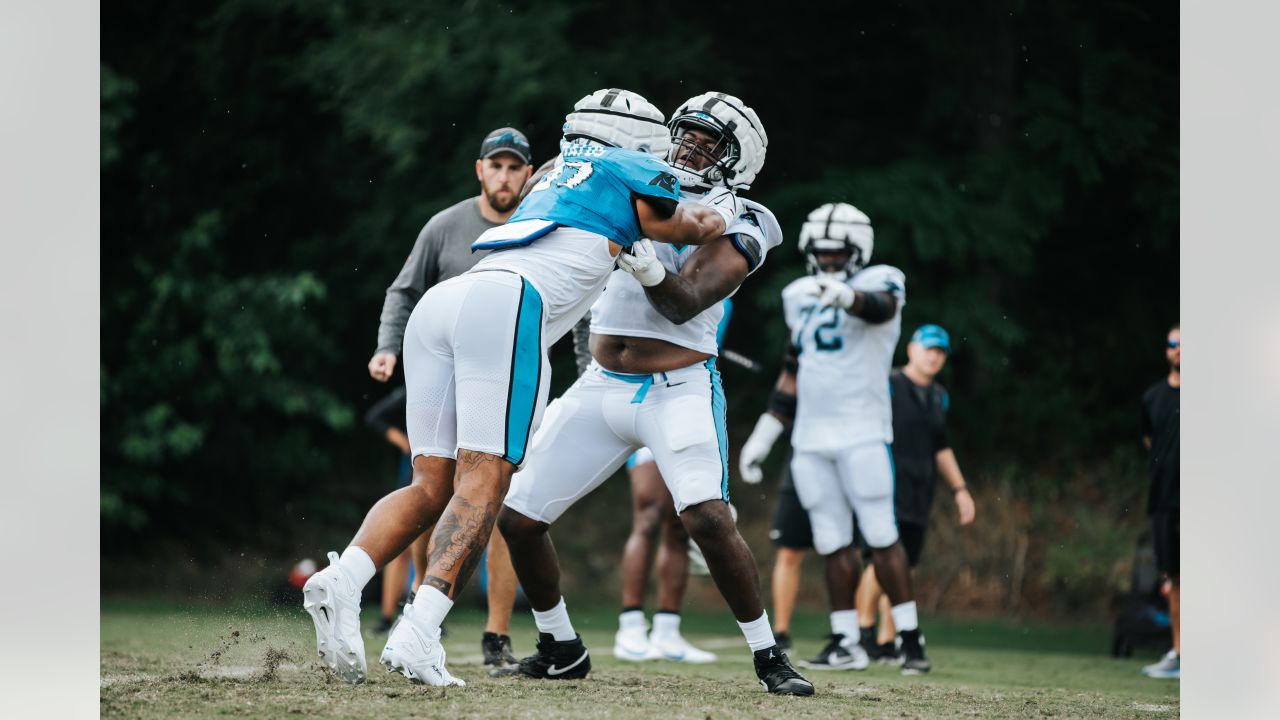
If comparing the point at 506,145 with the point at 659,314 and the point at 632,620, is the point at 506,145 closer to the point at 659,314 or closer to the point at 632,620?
the point at 659,314

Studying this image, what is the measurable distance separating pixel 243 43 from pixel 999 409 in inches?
305

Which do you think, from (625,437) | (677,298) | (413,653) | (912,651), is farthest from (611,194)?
(912,651)

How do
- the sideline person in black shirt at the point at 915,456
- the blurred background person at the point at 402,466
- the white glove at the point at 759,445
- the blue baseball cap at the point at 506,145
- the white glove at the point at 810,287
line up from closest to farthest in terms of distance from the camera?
the blue baseball cap at the point at 506,145
the white glove at the point at 810,287
the white glove at the point at 759,445
the sideline person in black shirt at the point at 915,456
the blurred background person at the point at 402,466

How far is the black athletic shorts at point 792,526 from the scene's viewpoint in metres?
8.06

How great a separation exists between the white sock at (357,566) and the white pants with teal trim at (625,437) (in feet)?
2.83

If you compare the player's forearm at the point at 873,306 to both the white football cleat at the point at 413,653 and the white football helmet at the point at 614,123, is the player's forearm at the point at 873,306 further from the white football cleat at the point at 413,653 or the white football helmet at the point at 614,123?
the white football cleat at the point at 413,653

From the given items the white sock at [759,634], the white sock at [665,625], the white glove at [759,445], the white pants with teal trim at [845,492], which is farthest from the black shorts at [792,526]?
the white sock at [759,634]

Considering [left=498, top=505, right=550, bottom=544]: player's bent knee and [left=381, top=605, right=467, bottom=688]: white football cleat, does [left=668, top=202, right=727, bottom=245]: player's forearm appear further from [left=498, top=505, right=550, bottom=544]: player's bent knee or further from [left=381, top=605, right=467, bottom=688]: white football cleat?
[left=381, top=605, right=467, bottom=688]: white football cleat

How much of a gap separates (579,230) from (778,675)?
164 cm

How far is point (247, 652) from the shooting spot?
5.35 meters

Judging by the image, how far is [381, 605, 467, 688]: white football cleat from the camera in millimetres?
4207

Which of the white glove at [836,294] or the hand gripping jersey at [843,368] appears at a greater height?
the white glove at [836,294]
